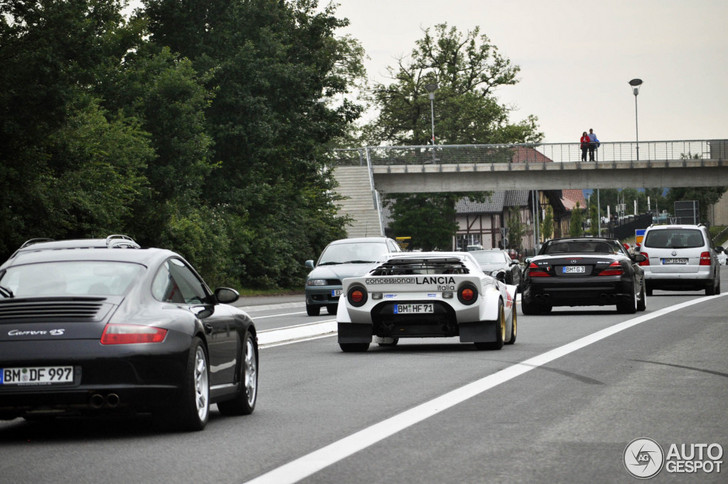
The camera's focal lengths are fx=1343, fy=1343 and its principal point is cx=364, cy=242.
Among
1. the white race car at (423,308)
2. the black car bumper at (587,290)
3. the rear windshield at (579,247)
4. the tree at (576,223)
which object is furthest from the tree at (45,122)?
the tree at (576,223)

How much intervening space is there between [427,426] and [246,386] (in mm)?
1851

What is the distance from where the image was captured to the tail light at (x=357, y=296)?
55.7ft

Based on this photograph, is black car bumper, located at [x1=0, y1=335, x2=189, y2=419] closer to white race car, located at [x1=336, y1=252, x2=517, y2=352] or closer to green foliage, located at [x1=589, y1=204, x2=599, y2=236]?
white race car, located at [x1=336, y1=252, x2=517, y2=352]

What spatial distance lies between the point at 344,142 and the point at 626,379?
314ft

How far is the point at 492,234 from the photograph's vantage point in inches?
5595

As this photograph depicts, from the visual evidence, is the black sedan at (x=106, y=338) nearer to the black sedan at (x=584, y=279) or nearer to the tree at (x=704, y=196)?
the black sedan at (x=584, y=279)

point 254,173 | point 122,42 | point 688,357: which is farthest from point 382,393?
point 254,173

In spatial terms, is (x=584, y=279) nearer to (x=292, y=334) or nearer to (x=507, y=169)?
(x=292, y=334)

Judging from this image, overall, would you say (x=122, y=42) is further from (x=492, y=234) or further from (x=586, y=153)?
(x=492, y=234)

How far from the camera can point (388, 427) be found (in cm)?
955

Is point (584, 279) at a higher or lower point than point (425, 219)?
lower

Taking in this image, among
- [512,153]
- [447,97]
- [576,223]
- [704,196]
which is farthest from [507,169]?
[576,223]

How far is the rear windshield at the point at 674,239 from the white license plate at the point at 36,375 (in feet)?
90.4

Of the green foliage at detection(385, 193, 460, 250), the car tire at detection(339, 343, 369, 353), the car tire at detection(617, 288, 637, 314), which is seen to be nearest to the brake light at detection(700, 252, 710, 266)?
the car tire at detection(617, 288, 637, 314)
